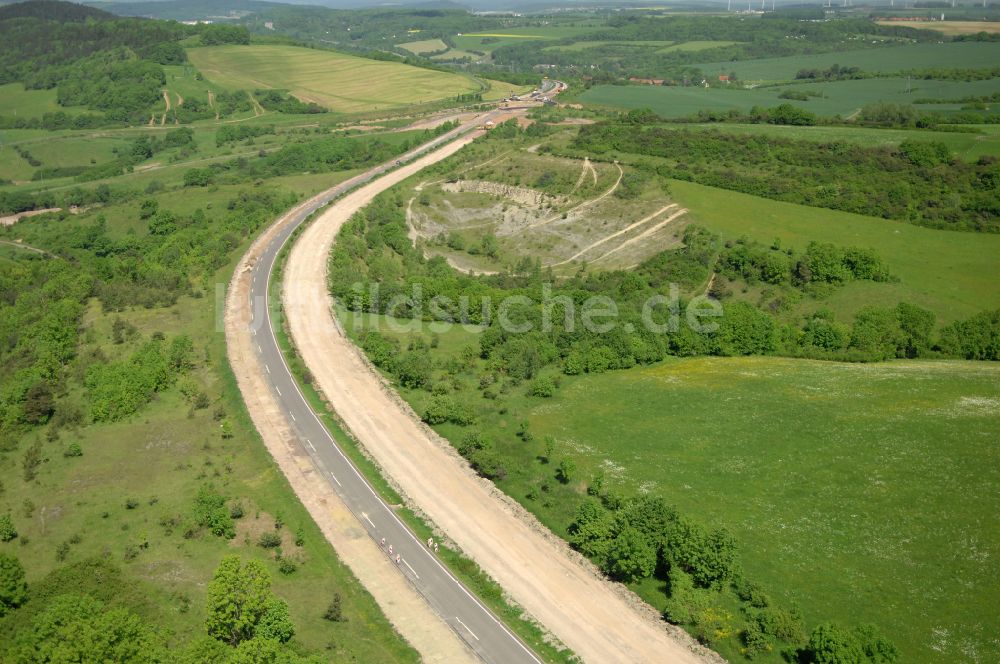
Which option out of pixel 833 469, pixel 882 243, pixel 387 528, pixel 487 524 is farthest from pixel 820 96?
pixel 387 528

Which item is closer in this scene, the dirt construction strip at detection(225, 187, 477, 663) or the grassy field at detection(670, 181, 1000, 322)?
the dirt construction strip at detection(225, 187, 477, 663)

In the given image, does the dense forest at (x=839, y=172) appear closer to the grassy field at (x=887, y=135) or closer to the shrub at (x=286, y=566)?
the grassy field at (x=887, y=135)

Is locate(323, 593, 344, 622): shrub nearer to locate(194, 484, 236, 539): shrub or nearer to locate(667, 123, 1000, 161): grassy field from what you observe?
locate(194, 484, 236, 539): shrub

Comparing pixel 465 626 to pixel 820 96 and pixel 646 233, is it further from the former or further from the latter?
pixel 820 96

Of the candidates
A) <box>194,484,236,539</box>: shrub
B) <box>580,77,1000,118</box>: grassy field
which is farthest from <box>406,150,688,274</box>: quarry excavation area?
<box>194,484,236,539</box>: shrub

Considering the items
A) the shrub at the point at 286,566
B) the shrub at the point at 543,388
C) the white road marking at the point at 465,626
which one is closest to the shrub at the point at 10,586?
the shrub at the point at 286,566
